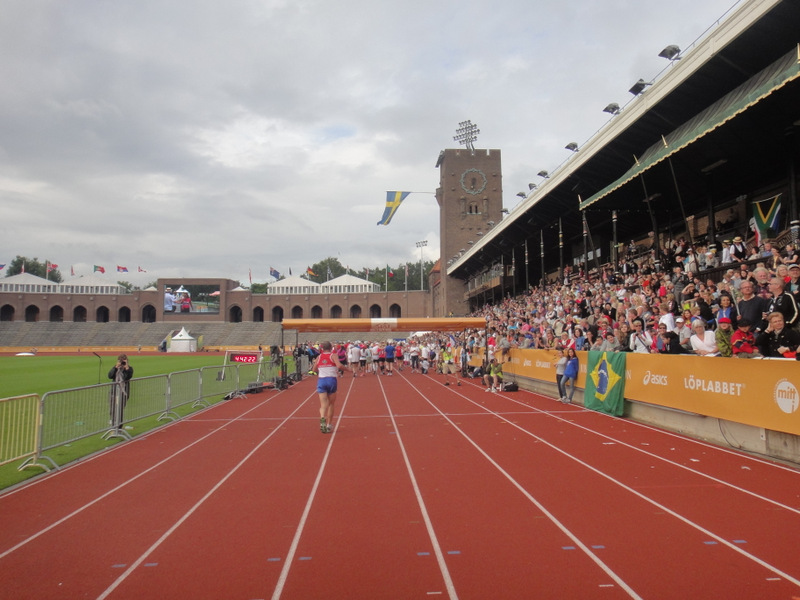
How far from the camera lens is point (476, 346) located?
2788 cm

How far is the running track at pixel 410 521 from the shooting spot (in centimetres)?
423

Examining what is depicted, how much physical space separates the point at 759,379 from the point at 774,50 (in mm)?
8568

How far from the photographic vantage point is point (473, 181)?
66938 millimetres

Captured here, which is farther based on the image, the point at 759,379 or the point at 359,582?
the point at 759,379

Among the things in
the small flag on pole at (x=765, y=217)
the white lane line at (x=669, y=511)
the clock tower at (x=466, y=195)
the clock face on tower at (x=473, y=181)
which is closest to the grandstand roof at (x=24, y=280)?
the clock tower at (x=466, y=195)

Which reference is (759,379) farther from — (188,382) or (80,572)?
(188,382)

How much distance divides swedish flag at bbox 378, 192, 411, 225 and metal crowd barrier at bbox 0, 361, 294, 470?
2779 centimetres

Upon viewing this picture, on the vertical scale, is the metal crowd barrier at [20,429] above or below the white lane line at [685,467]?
above

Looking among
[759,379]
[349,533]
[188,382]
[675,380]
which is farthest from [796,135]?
[188,382]

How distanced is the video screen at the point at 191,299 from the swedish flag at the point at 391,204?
155 ft

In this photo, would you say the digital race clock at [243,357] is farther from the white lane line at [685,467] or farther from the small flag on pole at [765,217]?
the small flag on pole at [765,217]

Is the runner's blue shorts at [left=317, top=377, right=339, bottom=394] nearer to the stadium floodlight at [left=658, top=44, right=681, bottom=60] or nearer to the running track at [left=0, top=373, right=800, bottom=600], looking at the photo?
the running track at [left=0, top=373, right=800, bottom=600]

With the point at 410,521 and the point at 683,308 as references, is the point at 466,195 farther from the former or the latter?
the point at 410,521

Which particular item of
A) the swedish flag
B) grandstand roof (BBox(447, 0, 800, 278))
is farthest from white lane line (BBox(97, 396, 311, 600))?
the swedish flag
